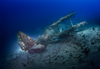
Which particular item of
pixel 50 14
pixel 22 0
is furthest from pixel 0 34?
pixel 50 14

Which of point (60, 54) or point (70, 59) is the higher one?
point (60, 54)

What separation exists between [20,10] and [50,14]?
6315 centimetres

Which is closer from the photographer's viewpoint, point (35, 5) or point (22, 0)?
point (22, 0)

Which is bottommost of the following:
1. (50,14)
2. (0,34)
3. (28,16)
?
(0,34)

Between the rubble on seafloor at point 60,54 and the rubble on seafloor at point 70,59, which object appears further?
the rubble on seafloor at point 60,54

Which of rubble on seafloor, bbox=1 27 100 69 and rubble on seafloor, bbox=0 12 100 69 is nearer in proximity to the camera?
rubble on seafloor, bbox=1 27 100 69

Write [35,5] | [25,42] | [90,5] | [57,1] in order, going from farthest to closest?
[90,5] → [57,1] → [35,5] → [25,42]

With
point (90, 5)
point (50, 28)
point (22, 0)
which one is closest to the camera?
point (50, 28)

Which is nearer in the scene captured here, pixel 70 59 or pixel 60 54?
pixel 70 59

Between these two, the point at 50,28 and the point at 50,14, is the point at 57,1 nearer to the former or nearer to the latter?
the point at 50,14

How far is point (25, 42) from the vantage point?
975 cm

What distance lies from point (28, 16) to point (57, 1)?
89949 mm

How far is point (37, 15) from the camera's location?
102m

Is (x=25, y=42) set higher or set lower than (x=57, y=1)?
lower
